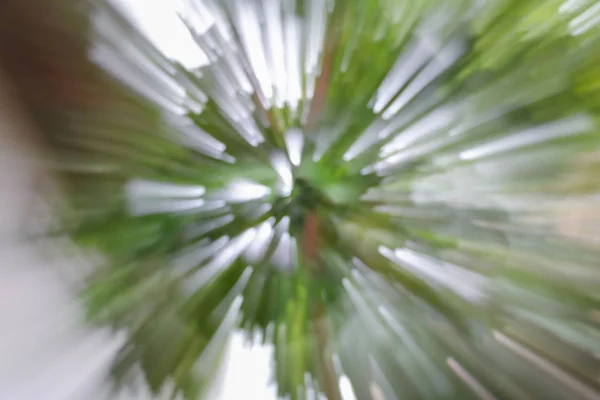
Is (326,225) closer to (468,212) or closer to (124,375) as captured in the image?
(468,212)

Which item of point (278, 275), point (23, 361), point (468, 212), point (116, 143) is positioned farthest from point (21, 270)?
point (468, 212)

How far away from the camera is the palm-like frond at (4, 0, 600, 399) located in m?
0.31

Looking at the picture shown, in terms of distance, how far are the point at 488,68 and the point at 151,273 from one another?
0.94 ft

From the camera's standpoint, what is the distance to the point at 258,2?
348mm

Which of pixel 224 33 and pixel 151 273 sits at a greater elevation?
pixel 224 33

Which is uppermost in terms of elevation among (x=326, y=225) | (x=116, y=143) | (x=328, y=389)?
(x=116, y=143)

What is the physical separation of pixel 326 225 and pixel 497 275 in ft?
0.39

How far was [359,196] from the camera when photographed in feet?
1.15

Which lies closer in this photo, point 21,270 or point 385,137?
point 385,137

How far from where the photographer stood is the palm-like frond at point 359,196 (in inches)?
12.3

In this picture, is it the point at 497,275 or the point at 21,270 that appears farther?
the point at 21,270

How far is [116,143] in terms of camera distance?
0.42 meters

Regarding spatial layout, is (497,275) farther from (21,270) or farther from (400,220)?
(21,270)

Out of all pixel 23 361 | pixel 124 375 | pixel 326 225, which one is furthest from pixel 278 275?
pixel 23 361
